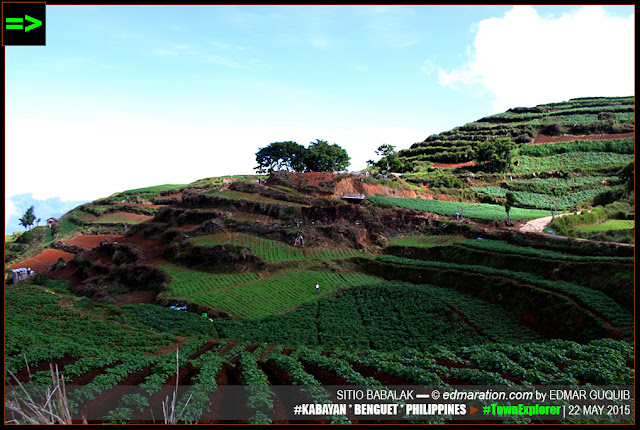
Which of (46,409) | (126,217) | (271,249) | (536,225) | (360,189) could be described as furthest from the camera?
(126,217)

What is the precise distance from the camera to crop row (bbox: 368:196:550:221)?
2285 inches

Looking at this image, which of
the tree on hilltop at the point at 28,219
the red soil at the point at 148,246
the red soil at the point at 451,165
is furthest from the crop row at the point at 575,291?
the tree on hilltop at the point at 28,219

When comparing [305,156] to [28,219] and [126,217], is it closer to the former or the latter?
[126,217]

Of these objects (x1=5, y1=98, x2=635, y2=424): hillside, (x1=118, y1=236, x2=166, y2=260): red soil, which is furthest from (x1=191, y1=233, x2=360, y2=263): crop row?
(x1=118, y1=236, x2=166, y2=260): red soil

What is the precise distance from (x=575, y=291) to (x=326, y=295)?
2153cm

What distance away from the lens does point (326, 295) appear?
39469 mm

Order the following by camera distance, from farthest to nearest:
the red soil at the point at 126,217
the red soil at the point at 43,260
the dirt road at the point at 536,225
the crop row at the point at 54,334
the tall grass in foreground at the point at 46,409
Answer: the red soil at the point at 126,217 → the red soil at the point at 43,260 → the dirt road at the point at 536,225 → the crop row at the point at 54,334 → the tall grass in foreground at the point at 46,409

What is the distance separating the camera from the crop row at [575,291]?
951 inches

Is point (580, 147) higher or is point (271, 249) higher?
point (580, 147)

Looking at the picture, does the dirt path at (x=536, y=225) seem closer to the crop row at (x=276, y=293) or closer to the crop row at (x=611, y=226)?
the crop row at (x=611, y=226)

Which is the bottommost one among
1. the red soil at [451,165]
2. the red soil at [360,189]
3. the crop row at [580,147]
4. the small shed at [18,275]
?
the small shed at [18,275]

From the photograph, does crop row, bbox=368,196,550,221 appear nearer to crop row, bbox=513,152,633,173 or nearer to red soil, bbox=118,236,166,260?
crop row, bbox=513,152,633,173

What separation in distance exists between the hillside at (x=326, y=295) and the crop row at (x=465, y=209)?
55 centimetres

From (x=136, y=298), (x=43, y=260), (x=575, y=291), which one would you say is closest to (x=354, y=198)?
(x=136, y=298)
